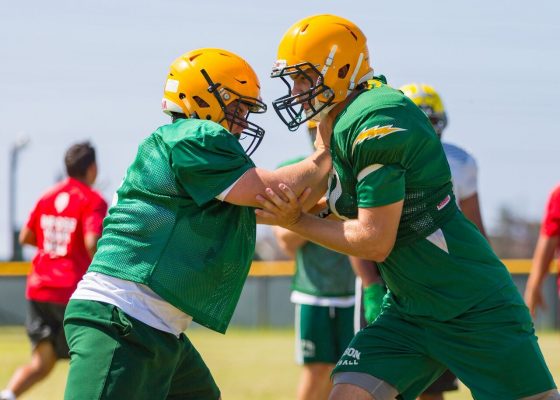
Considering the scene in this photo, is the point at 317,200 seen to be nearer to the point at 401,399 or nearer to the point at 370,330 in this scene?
the point at 370,330

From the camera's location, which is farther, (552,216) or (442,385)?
(552,216)

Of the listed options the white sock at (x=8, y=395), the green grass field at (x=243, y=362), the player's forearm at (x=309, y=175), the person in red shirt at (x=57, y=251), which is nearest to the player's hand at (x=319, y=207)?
the player's forearm at (x=309, y=175)

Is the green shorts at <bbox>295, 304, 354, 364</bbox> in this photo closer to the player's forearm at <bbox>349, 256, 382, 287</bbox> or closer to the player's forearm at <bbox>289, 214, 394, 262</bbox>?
the player's forearm at <bbox>349, 256, 382, 287</bbox>

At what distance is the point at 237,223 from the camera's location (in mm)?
4703

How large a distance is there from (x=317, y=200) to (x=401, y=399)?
36.5 inches

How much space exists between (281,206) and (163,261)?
0.51 metres

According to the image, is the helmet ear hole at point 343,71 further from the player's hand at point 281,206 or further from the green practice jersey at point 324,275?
the green practice jersey at point 324,275

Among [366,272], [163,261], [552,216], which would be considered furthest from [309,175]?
[552,216]

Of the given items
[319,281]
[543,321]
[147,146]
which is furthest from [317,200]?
[543,321]

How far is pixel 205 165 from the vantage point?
4453mm

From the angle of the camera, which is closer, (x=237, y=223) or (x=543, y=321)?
(x=237, y=223)

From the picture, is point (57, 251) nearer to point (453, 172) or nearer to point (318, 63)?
point (453, 172)

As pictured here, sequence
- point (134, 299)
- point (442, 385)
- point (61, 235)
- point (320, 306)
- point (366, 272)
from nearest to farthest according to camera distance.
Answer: point (134, 299), point (366, 272), point (442, 385), point (320, 306), point (61, 235)

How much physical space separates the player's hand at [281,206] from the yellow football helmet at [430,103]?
80.7 inches
